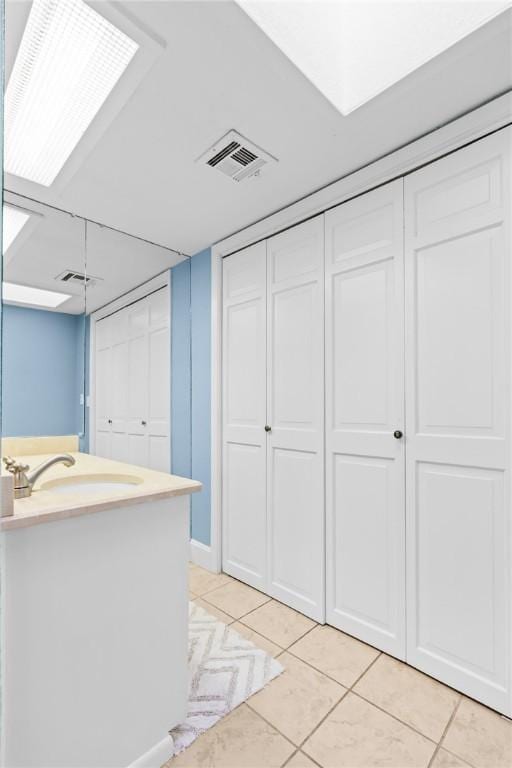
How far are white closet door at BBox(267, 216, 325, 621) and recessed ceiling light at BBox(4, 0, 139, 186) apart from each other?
1.21 metres

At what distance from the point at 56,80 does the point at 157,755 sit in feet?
7.72

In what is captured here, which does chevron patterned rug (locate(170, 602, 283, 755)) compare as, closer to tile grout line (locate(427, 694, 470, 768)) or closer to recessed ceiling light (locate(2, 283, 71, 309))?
tile grout line (locate(427, 694, 470, 768))

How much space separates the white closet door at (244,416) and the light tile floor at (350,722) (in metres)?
0.70

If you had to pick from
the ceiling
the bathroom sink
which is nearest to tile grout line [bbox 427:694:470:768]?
the bathroom sink

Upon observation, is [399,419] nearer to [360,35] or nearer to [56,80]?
[360,35]

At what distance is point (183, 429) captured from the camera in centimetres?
255

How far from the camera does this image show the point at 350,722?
4.71 ft

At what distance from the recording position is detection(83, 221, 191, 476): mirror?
154cm

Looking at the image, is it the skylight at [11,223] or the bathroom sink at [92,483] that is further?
the bathroom sink at [92,483]

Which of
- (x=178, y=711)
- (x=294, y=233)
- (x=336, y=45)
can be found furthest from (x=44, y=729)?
(x=336, y=45)

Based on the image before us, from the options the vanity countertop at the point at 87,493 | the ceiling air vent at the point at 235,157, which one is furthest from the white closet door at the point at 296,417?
the vanity countertop at the point at 87,493

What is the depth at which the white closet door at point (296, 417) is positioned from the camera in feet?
7.02

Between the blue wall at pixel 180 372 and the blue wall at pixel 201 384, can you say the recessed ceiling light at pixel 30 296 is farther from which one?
the blue wall at pixel 201 384

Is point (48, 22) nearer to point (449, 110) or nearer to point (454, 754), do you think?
point (449, 110)
